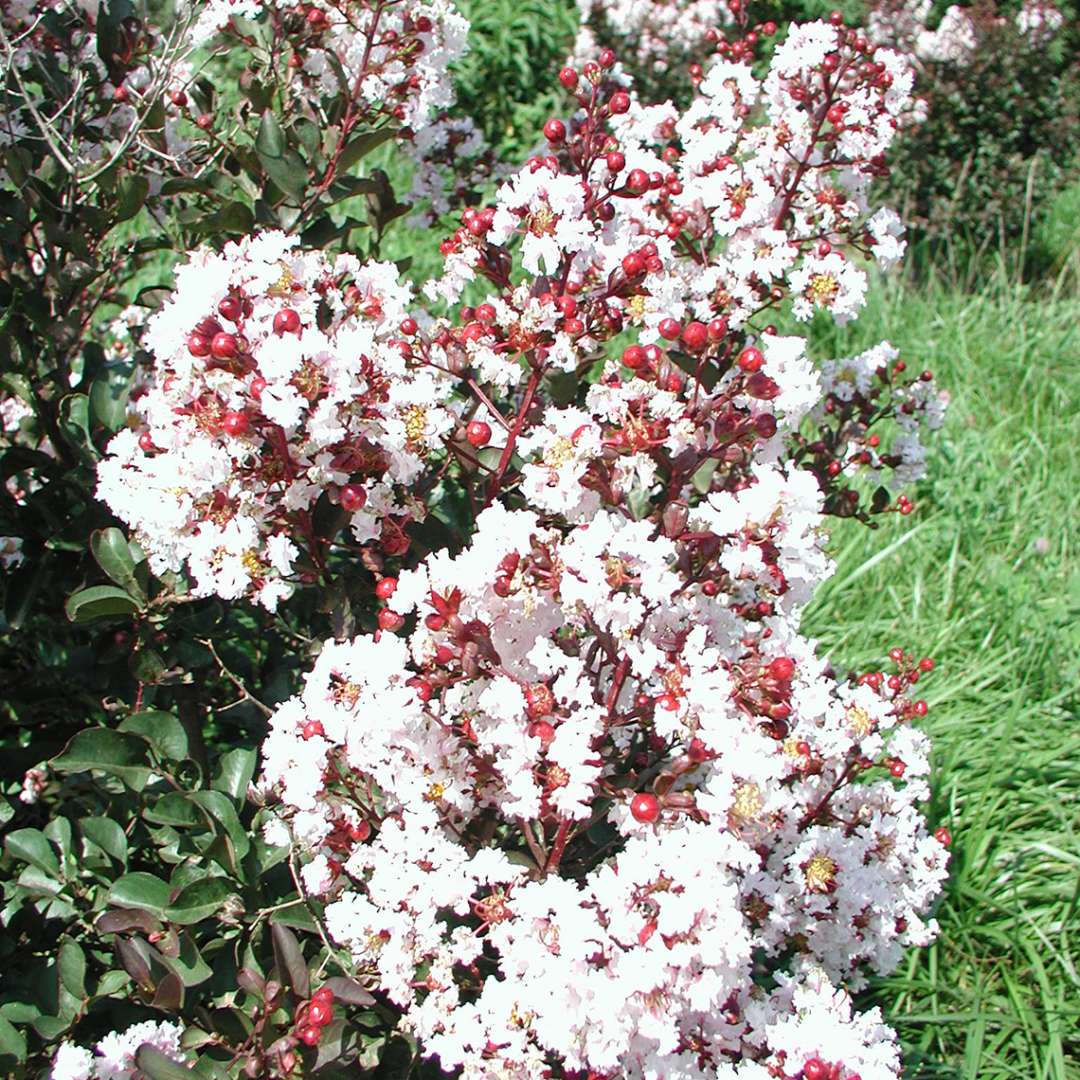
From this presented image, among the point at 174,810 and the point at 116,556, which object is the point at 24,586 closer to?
the point at 116,556

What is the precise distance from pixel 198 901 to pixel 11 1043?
0.24 m

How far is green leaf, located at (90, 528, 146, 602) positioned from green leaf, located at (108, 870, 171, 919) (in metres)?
0.31

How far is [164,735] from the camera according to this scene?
141 cm

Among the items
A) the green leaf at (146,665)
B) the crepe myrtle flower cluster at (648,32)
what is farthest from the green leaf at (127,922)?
the crepe myrtle flower cluster at (648,32)

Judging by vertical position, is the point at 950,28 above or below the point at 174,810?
above

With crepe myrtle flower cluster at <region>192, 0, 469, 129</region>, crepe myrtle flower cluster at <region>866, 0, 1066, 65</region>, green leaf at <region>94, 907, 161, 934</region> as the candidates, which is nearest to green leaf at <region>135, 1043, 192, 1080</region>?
green leaf at <region>94, 907, 161, 934</region>

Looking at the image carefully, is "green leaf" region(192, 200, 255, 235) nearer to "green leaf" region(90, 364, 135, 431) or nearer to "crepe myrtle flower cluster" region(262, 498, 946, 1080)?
"green leaf" region(90, 364, 135, 431)

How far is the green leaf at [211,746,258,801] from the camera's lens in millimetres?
1436

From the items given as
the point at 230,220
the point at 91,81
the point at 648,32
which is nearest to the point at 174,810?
the point at 230,220

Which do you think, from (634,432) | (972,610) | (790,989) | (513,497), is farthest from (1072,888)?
(634,432)

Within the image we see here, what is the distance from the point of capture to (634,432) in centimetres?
120

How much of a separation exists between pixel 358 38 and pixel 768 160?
0.61m

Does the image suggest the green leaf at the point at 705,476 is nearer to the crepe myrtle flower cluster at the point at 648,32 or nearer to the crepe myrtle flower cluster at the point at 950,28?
the crepe myrtle flower cluster at the point at 648,32

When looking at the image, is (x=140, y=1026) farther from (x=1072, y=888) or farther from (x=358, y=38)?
(x=1072, y=888)
